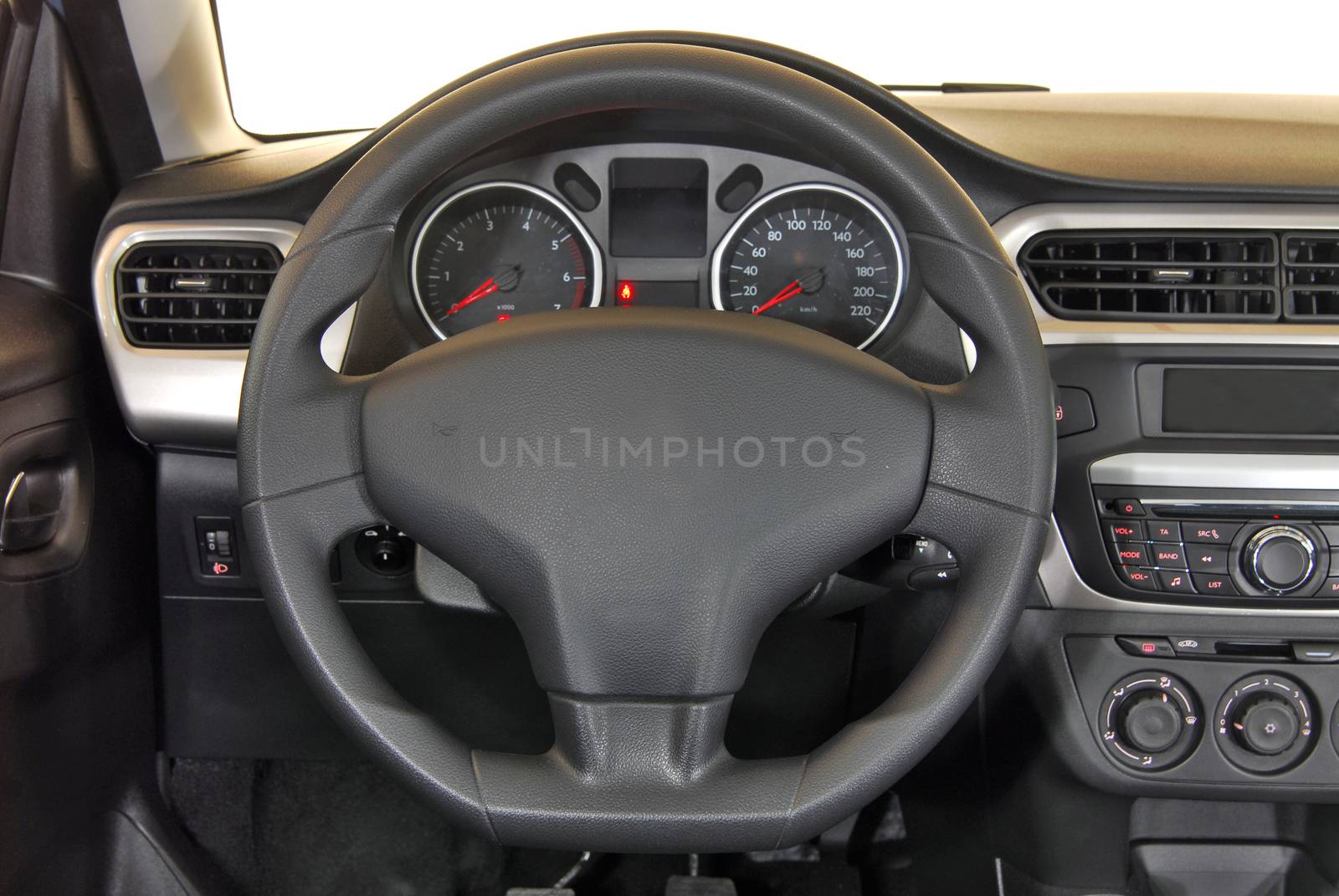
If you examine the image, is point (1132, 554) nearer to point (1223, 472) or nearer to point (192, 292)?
point (1223, 472)

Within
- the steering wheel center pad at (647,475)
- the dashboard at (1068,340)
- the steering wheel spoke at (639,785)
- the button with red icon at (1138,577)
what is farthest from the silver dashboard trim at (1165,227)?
the steering wheel spoke at (639,785)

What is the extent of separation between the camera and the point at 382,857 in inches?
64.3

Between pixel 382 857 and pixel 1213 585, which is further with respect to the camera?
pixel 382 857

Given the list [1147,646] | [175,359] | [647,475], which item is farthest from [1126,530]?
[175,359]

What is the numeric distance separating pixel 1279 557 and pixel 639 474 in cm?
67

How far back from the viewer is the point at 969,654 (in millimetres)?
857

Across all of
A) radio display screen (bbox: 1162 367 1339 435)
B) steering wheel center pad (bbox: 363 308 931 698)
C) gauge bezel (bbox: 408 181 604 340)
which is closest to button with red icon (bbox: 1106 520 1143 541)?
radio display screen (bbox: 1162 367 1339 435)

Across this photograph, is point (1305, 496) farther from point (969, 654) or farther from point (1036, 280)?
point (969, 654)

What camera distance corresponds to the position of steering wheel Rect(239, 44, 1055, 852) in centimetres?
86

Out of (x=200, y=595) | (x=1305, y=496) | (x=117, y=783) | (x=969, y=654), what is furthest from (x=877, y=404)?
(x=117, y=783)

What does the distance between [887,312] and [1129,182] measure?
0.27 metres

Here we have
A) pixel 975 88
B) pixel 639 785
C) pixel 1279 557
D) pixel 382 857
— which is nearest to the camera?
pixel 639 785

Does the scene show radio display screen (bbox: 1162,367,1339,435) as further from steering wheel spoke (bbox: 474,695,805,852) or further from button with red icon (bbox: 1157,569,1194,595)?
steering wheel spoke (bbox: 474,695,805,852)

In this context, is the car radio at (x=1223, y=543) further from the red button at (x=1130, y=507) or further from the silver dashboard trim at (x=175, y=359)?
the silver dashboard trim at (x=175, y=359)
